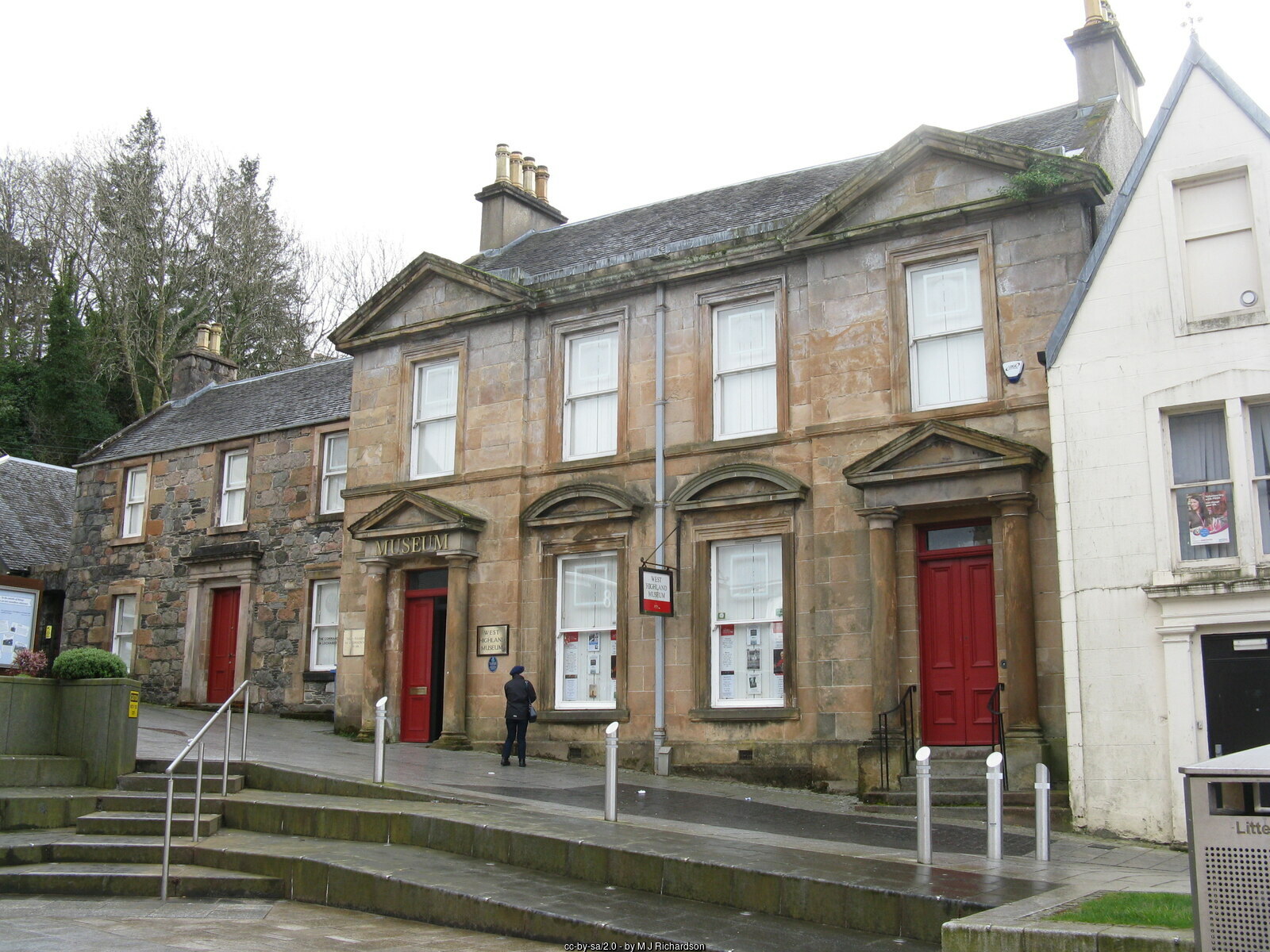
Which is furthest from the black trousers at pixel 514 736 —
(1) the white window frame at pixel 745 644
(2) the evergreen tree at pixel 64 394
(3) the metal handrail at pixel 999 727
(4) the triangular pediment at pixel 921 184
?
(2) the evergreen tree at pixel 64 394

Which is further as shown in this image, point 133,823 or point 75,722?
point 75,722

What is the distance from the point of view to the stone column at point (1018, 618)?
1390 centimetres

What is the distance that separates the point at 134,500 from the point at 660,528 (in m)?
16.3

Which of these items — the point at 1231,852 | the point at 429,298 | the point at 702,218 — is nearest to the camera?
the point at 1231,852

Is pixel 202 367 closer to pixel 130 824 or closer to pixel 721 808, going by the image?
pixel 130 824

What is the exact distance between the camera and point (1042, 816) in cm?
1009

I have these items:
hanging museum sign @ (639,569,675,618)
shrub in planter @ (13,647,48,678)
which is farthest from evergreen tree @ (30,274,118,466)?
hanging museum sign @ (639,569,675,618)

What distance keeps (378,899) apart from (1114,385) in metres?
9.24

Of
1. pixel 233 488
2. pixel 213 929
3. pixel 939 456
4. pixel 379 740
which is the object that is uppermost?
pixel 233 488

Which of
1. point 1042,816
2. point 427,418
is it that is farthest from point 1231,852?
point 427,418

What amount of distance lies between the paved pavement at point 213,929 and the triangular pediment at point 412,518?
30.3 ft

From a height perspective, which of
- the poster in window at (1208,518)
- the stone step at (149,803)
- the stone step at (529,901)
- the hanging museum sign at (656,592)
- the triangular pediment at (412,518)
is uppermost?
the triangular pediment at (412,518)

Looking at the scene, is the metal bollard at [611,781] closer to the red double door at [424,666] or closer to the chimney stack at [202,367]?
the red double door at [424,666]

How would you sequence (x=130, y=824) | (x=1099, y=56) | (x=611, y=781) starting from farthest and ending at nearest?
(x=1099, y=56) → (x=130, y=824) → (x=611, y=781)
